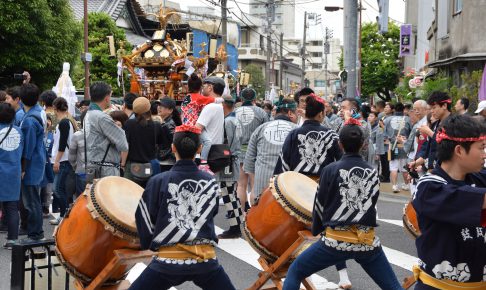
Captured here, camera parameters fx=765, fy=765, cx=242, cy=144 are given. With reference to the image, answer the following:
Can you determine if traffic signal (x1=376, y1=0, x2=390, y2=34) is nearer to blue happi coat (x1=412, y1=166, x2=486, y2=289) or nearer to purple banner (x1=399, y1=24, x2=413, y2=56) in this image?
purple banner (x1=399, y1=24, x2=413, y2=56)

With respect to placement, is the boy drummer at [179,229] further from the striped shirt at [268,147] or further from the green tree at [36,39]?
the green tree at [36,39]

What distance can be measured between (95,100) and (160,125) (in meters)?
1.83

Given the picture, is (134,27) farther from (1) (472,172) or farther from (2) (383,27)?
(1) (472,172)

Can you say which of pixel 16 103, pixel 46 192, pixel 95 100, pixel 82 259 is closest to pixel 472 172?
pixel 82 259

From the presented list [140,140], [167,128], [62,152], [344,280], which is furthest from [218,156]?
[344,280]

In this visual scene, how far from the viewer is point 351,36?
18.8m

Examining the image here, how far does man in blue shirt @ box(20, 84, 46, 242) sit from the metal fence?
112 inches

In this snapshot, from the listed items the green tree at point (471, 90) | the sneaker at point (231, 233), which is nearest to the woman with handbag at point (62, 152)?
the sneaker at point (231, 233)

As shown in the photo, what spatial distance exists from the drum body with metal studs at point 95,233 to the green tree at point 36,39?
2318cm

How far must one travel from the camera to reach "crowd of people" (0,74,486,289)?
3980 mm

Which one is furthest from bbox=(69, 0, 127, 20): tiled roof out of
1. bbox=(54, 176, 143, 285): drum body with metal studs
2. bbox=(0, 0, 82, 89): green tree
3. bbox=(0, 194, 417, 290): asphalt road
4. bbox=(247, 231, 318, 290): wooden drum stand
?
bbox=(54, 176, 143, 285): drum body with metal studs

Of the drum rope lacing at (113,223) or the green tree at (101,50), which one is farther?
the green tree at (101,50)

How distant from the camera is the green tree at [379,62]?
5509cm

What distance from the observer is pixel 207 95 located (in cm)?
1034
